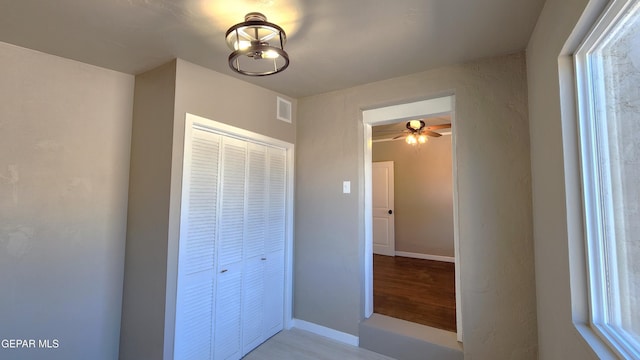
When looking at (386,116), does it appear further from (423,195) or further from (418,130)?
(423,195)

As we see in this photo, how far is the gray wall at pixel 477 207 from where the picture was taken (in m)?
1.92

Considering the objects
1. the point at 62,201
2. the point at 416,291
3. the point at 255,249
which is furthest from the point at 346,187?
the point at 62,201

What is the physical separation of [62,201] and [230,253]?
4.21 feet

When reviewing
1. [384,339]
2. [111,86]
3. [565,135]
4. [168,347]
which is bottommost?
[384,339]

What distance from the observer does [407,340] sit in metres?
2.26

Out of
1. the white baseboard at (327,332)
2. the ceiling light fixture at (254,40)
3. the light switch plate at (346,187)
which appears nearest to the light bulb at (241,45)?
the ceiling light fixture at (254,40)

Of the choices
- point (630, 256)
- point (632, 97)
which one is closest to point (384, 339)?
point (630, 256)

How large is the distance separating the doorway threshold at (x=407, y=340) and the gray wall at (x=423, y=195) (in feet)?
9.64

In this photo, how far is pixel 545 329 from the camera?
1624mm

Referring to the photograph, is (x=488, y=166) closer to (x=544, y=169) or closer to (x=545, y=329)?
(x=544, y=169)

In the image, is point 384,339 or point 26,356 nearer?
point 26,356

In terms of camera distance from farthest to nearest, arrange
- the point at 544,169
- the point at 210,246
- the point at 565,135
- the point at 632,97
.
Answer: the point at 210,246, the point at 544,169, the point at 565,135, the point at 632,97

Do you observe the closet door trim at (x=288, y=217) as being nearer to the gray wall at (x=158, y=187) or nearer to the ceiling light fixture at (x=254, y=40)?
the gray wall at (x=158, y=187)

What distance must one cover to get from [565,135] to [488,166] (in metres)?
0.85
